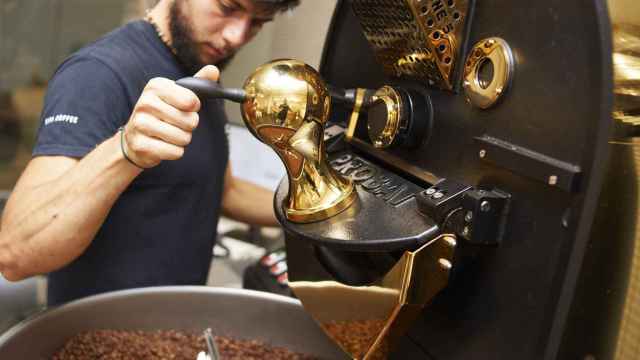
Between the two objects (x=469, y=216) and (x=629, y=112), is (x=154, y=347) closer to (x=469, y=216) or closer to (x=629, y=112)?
(x=469, y=216)

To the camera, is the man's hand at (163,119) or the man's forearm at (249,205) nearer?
the man's hand at (163,119)

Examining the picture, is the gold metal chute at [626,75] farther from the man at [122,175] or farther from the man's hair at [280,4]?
the man's hair at [280,4]

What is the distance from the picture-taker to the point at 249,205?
130cm

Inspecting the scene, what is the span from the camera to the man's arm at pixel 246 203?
128 cm

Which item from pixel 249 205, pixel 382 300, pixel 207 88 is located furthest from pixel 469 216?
pixel 249 205

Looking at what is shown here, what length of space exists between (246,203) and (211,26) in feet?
1.40

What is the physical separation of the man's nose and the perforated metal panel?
448 millimetres

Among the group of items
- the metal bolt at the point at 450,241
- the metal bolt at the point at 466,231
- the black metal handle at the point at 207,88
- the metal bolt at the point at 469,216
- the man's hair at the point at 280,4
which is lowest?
the metal bolt at the point at 450,241

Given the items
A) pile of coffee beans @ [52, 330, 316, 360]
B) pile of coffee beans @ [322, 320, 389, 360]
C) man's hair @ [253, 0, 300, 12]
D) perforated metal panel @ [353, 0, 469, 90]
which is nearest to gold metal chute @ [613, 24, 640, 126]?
perforated metal panel @ [353, 0, 469, 90]

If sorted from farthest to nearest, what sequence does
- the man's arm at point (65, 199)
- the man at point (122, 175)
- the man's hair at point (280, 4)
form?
the man's hair at point (280, 4) → the man at point (122, 175) → the man's arm at point (65, 199)

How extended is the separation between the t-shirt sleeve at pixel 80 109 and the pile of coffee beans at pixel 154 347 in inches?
11.1

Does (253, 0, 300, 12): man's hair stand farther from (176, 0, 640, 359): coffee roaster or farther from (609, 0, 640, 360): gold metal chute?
(609, 0, 640, 360): gold metal chute

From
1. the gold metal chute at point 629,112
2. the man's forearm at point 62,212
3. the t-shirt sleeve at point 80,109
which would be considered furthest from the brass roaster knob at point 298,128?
the t-shirt sleeve at point 80,109

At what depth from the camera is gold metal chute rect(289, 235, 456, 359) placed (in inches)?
17.8
